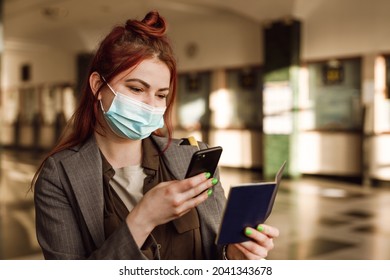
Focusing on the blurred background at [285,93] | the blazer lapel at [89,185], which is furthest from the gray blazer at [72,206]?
the blurred background at [285,93]

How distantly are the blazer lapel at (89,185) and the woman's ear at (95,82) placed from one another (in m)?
0.17

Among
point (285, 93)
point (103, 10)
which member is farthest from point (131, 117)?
point (285, 93)

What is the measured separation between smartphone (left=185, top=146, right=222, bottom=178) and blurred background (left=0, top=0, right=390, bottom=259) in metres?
4.95

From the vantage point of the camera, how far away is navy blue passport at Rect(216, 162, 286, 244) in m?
1.16

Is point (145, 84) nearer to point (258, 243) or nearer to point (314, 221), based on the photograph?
point (258, 243)

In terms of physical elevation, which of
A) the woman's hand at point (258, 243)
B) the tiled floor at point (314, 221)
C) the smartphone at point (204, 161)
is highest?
Answer: the smartphone at point (204, 161)

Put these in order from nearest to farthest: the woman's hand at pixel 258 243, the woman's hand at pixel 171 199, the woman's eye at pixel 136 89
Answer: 1. the woman's hand at pixel 171 199
2. the woman's hand at pixel 258 243
3. the woman's eye at pixel 136 89

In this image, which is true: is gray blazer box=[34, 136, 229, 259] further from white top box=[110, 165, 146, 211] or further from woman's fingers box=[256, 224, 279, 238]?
woman's fingers box=[256, 224, 279, 238]

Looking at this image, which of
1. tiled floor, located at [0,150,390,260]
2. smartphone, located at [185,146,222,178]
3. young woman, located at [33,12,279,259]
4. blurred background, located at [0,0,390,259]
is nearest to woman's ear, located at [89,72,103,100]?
young woman, located at [33,12,279,259]

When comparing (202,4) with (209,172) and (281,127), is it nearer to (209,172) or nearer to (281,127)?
(281,127)

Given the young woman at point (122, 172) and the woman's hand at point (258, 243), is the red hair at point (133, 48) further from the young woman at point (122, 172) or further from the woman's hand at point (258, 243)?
the woman's hand at point (258, 243)

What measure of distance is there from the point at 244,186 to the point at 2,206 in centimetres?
733

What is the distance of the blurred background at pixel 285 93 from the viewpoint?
793cm

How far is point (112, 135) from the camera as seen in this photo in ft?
4.87
